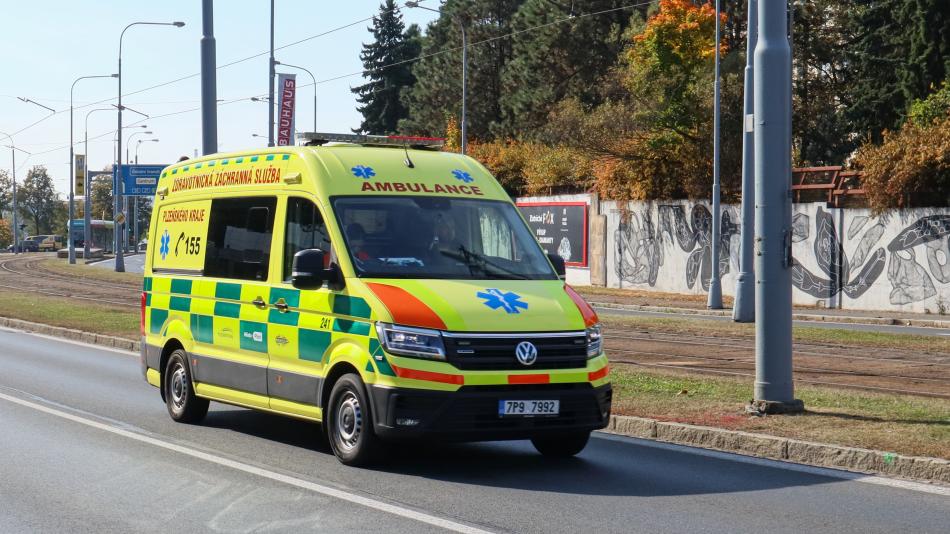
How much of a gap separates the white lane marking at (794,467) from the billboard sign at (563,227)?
32.9 m

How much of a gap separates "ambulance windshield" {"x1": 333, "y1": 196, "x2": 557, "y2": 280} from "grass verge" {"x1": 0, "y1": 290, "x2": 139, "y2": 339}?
495 inches

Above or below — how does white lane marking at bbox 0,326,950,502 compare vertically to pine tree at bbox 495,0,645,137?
below

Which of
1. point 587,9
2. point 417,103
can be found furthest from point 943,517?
point 417,103

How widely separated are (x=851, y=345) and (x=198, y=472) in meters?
13.1

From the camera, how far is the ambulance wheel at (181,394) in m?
11.7

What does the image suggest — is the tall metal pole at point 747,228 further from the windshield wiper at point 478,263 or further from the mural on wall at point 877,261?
the windshield wiper at point 478,263

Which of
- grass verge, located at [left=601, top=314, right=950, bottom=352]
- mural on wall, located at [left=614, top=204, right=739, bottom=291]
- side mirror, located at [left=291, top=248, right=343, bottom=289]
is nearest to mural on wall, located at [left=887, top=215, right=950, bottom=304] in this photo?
mural on wall, located at [left=614, top=204, right=739, bottom=291]

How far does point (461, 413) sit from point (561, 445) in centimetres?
144

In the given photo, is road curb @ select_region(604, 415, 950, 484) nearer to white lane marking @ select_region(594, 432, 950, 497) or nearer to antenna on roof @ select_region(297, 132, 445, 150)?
white lane marking @ select_region(594, 432, 950, 497)

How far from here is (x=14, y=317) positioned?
27281 mm

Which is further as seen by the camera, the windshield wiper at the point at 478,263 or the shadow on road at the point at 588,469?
the windshield wiper at the point at 478,263

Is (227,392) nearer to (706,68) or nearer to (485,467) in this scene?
(485,467)

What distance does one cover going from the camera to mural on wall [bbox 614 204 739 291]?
121 feet

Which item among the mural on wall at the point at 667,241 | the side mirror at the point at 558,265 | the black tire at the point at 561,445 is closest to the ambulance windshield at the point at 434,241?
the side mirror at the point at 558,265
